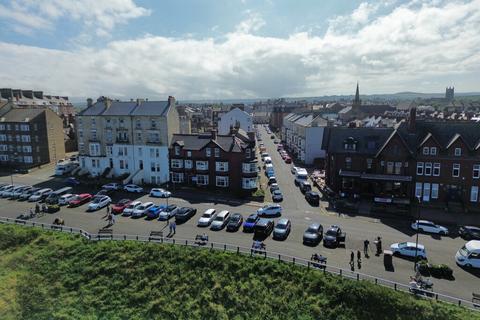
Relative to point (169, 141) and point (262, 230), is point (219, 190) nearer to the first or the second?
point (169, 141)

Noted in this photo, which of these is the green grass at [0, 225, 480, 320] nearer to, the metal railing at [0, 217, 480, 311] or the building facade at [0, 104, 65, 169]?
the metal railing at [0, 217, 480, 311]

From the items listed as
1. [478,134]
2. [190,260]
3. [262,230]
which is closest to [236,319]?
[190,260]

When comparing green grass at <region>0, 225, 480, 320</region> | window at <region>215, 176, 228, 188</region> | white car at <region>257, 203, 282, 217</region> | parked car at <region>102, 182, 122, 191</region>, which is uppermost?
window at <region>215, 176, 228, 188</region>

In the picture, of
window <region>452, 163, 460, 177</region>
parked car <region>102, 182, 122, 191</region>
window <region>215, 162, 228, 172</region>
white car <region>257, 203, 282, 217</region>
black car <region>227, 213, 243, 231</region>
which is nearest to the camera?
black car <region>227, 213, 243, 231</region>

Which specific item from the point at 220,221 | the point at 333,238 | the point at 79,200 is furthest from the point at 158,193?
the point at 333,238

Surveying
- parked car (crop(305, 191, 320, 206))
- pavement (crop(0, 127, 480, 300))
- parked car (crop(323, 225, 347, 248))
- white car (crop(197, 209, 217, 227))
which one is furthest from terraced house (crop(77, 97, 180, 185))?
parked car (crop(323, 225, 347, 248))

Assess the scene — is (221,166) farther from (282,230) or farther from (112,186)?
(282,230)
